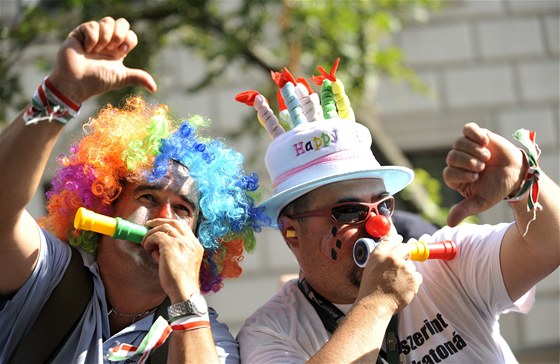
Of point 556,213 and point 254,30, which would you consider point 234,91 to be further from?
point 556,213

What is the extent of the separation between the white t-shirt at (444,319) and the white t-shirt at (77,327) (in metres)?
0.18

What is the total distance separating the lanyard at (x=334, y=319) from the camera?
311 cm

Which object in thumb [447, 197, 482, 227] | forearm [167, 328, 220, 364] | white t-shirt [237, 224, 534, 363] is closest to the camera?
forearm [167, 328, 220, 364]

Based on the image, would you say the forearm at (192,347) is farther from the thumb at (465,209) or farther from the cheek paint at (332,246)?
the thumb at (465,209)

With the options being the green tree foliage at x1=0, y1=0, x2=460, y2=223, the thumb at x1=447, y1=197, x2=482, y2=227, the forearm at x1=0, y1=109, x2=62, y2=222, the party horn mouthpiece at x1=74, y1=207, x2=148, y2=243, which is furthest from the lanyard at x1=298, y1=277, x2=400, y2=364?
the green tree foliage at x1=0, y1=0, x2=460, y2=223

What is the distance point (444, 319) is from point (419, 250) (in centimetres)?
28

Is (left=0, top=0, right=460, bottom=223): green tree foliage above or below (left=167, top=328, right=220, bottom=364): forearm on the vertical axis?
above

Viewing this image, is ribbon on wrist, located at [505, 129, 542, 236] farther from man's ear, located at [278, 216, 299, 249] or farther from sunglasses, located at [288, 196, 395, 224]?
man's ear, located at [278, 216, 299, 249]

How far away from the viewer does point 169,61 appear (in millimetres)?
8469

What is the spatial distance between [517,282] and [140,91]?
3.47 m

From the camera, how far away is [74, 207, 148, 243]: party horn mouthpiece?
291 centimetres

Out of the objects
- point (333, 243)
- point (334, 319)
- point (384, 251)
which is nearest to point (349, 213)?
point (333, 243)

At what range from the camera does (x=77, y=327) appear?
3047mm

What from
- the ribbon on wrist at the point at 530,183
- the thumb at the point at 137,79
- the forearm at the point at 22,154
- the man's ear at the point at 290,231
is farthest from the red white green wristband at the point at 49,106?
the ribbon on wrist at the point at 530,183
